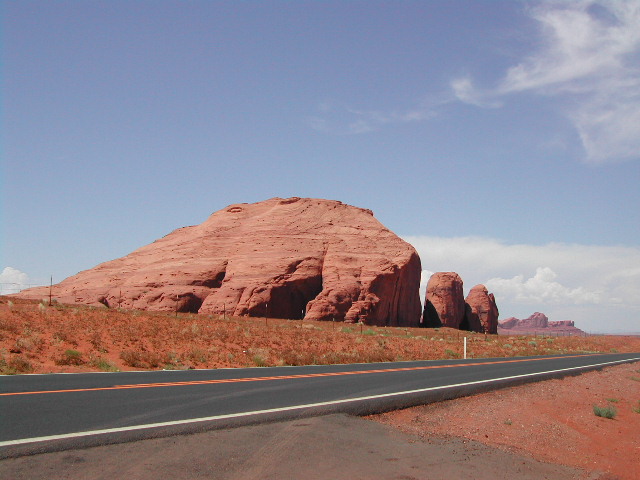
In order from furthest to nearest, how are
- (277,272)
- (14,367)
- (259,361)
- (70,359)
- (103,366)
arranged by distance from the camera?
(277,272)
(259,361)
(70,359)
(103,366)
(14,367)

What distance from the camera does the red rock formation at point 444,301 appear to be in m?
84.9

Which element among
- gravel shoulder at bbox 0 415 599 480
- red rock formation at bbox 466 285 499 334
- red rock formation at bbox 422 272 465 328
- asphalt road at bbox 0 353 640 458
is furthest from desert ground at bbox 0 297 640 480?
red rock formation at bbox 466 285 499 334

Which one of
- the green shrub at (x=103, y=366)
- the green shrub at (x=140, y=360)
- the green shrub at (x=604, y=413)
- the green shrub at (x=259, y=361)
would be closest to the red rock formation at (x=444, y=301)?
the green shrub at (x=259, y=361)

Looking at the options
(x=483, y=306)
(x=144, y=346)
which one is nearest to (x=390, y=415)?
(x=144, y=346)

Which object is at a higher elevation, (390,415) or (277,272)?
(277,272)

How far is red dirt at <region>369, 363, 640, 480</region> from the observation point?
9633 mm

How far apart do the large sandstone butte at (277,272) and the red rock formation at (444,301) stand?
10.1 metres

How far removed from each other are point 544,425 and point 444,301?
247 feet

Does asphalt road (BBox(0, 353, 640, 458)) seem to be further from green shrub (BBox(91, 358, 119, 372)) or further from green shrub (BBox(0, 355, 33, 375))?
green shrub (BBox(91, 358, 119, 372))

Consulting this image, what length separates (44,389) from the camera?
1110 centimetres

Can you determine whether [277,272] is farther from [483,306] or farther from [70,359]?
[483,306]

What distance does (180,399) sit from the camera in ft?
34.3

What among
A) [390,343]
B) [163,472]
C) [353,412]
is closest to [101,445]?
[163,472]

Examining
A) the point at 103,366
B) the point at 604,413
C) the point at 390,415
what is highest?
the point at 390,415
